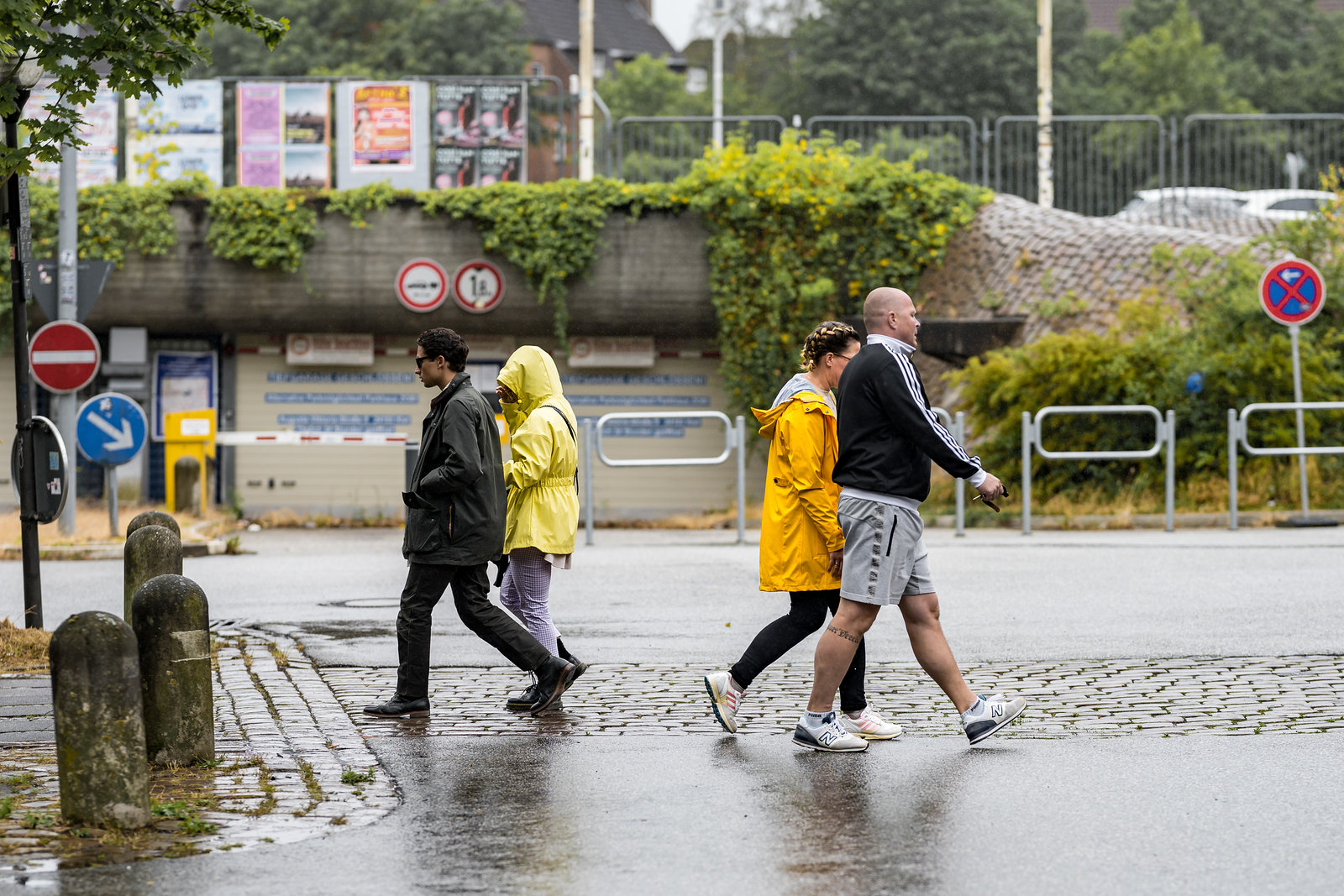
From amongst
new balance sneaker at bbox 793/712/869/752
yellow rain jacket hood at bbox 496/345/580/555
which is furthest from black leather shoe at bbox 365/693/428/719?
new balance sneaker at bbox 793/712/869/752

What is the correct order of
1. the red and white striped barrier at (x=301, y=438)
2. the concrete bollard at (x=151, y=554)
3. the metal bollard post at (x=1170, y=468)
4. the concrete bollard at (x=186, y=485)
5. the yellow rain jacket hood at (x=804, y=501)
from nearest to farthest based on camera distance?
the yellow rain jacket hood at (x=804, y=501) < the concrete bollard at (x=151, y=554) < the metal bollard post at (x=1170, y=468) < the concrete bollard at (x=186, y=485) < the red and white striped barrier at (x=301, y=438)

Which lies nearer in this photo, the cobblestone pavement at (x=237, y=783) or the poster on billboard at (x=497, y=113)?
the cobblestone pavement at (x=237, y=783)

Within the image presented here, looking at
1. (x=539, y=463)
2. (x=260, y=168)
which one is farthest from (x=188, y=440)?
(x=539, y=463)

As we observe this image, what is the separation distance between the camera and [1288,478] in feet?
55.9

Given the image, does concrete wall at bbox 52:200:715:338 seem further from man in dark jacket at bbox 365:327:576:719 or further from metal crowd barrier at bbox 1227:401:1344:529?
man in dark jacket at bbox 365:327:576:719

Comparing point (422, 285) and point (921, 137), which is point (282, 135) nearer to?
point (422, 285)

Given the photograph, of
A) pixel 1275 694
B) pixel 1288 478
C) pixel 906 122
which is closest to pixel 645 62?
pixel 906 122

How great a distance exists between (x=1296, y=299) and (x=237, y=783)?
1288cm

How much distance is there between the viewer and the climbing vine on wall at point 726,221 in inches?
831

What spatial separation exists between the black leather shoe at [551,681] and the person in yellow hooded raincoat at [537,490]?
0.21 metres

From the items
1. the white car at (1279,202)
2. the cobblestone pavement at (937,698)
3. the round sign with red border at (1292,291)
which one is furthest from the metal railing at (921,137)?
the cobblestone pavement at (937,698)

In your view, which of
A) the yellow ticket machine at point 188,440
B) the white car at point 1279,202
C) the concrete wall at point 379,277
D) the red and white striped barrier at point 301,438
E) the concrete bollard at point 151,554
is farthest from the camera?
the white car at point 1279,202

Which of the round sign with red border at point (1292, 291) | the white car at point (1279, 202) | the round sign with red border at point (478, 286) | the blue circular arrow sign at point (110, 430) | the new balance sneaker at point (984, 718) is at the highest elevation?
the white car at point (1279, 202)

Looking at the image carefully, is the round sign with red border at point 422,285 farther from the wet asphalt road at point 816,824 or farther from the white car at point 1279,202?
the wet asphalt road at point 816,824
